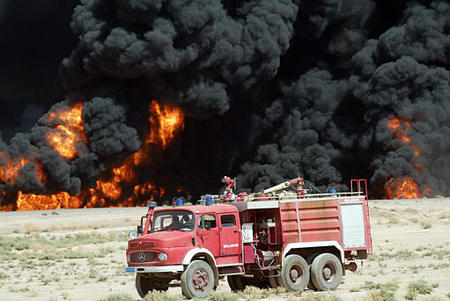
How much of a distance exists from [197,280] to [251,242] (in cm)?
192

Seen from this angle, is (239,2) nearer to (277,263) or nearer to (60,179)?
(60,179)

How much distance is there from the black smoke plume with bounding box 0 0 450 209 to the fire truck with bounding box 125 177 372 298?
46.0 meters

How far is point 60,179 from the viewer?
59219 millimetres

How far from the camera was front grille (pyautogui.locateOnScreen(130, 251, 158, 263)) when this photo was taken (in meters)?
14.0

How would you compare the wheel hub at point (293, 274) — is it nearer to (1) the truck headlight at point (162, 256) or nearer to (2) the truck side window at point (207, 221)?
(2) the truck side window at point (207, 221)

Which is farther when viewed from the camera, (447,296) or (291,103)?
(291,103)

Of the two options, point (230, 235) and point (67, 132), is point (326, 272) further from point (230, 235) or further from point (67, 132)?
point (67, 132)

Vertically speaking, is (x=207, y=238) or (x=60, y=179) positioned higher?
(x=60, y=179)

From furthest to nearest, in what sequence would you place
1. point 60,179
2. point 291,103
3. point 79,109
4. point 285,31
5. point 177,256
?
point 291,103, point 285,31, point 79,109, point 60,179, point 177,256

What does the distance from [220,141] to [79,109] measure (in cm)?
2178

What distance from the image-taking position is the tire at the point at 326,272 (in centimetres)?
1557

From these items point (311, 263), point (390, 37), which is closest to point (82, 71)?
point (390, 37)

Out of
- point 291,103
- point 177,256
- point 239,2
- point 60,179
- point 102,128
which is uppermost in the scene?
point 239,2

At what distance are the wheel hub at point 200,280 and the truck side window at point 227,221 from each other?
1.32 m
